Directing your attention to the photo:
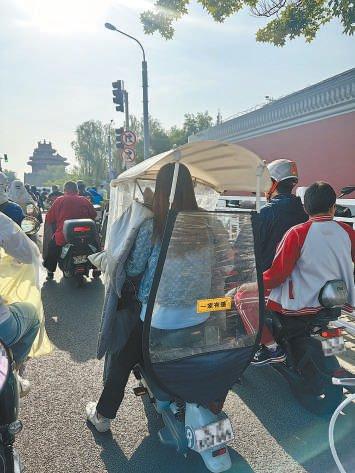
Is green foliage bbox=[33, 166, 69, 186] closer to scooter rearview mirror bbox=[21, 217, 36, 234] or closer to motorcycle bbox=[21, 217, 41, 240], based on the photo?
motorcycle bbox=[21, 217, 41, 240]

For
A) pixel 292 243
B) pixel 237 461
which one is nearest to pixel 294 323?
pixel 292 243

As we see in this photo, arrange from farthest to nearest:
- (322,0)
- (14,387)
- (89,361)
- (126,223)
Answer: (322,0)
(89,361)
(126,223)
(14,387)

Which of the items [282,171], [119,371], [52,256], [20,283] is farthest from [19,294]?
[52,256]

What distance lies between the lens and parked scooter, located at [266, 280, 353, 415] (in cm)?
259

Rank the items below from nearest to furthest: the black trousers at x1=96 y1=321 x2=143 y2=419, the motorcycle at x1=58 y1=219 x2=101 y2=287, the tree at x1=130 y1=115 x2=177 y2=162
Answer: the black trousers at x1=96 y1=321 x2=143 y2=419
the motorcycle at x1=58 y1=219 x2=101 y2=287
the tree at x1=130 y1=115 x2=177 y2=162

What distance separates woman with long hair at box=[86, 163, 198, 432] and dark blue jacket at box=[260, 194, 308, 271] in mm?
1224

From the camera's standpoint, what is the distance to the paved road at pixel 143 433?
229cm

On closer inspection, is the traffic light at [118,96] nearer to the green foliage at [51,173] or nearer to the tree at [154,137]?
the tree at [154,137]

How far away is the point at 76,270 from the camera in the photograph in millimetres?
6289

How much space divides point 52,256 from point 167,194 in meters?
5.09

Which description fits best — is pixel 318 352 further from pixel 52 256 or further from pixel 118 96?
pixel 118 96

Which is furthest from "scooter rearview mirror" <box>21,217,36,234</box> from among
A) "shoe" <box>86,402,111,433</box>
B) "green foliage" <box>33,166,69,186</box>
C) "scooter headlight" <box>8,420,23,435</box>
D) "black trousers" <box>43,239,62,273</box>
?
"green foliage" <box>33,166,69,186</box>

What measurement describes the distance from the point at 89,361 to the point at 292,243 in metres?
2.33

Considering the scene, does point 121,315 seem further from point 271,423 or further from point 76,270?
point 76,270
